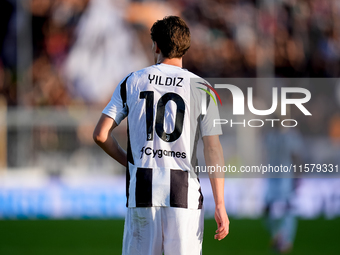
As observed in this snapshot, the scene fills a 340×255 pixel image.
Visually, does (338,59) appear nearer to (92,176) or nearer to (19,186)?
(92,176)

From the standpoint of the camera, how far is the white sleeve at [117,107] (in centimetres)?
229

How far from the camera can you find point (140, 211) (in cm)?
220

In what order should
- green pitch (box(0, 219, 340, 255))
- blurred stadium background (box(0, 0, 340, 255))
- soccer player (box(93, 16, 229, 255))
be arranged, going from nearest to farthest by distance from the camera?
soccer player (box(93, 16, 229, 255))
green pitch (box(0, 219, 340, 255))
blurred stadium background (box(0, 0, 340, 255))

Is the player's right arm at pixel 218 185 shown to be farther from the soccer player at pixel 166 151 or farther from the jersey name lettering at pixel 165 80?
the jersey name lettering at pixel 165 80

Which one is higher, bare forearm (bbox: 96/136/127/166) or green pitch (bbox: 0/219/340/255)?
bare forearm (bbox: 96/136/127/166)

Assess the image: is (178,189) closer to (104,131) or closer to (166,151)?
(166,151)

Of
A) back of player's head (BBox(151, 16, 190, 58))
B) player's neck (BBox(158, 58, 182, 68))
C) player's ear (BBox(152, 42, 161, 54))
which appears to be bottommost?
player's neck (BBox(158, 58, 182, 68))

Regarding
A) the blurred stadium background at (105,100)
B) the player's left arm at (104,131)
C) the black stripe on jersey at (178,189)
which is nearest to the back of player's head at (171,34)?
the player's left arm at (104,131)

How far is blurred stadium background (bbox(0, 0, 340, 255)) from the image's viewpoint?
7836 millimetres

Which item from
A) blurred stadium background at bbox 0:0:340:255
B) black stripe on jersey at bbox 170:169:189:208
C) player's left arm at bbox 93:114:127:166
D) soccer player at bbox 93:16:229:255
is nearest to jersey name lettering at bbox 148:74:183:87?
soccer player at bbox 93:16:229:255

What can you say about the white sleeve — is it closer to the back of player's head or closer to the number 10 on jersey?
the number 10 on jersey

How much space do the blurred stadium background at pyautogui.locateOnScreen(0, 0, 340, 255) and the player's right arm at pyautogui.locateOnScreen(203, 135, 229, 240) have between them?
3998 millimetres

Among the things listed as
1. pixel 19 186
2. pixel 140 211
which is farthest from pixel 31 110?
pixel 140 211

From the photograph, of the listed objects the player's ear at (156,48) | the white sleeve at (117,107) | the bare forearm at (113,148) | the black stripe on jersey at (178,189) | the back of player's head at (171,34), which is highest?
the back of player's head at (171,34)
